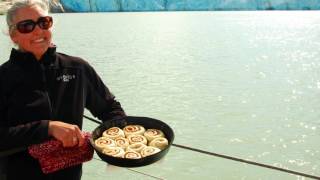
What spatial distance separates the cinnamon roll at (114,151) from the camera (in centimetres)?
202

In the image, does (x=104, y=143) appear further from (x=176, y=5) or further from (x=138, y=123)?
(x=176, y=5)

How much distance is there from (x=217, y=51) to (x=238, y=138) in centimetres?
1812

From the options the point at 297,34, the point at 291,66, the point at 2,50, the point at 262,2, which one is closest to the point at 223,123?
the point at 291,66

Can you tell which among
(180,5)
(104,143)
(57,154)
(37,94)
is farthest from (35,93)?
(180,5)

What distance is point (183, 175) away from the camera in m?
7.36

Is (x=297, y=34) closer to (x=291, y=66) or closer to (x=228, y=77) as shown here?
(x=291, y=66)

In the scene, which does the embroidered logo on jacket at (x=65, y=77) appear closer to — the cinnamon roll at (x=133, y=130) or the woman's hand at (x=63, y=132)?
the woman's hand at (x=63, y=132)

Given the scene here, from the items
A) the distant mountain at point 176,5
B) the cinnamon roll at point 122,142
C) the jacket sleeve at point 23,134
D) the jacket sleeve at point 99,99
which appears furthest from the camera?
the distant mountain at point 176,5

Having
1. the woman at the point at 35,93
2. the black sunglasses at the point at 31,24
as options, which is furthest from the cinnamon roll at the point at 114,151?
the black sunglasses at the point at 31,24

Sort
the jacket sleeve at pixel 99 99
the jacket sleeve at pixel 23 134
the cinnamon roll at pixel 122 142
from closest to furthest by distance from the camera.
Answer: the jacket sleeve at pixel 23 134 → the cinnamon roll at pixel 122 142 → the jacket sleeve at pixel 99 99

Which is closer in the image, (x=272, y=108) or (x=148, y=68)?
(x=272, y=108)

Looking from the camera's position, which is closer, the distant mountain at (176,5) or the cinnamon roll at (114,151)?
the cinnamon roll at (114,151)

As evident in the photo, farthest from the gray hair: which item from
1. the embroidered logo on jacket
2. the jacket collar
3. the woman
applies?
the embroidered logo on jacket

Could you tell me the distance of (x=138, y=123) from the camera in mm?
2342
